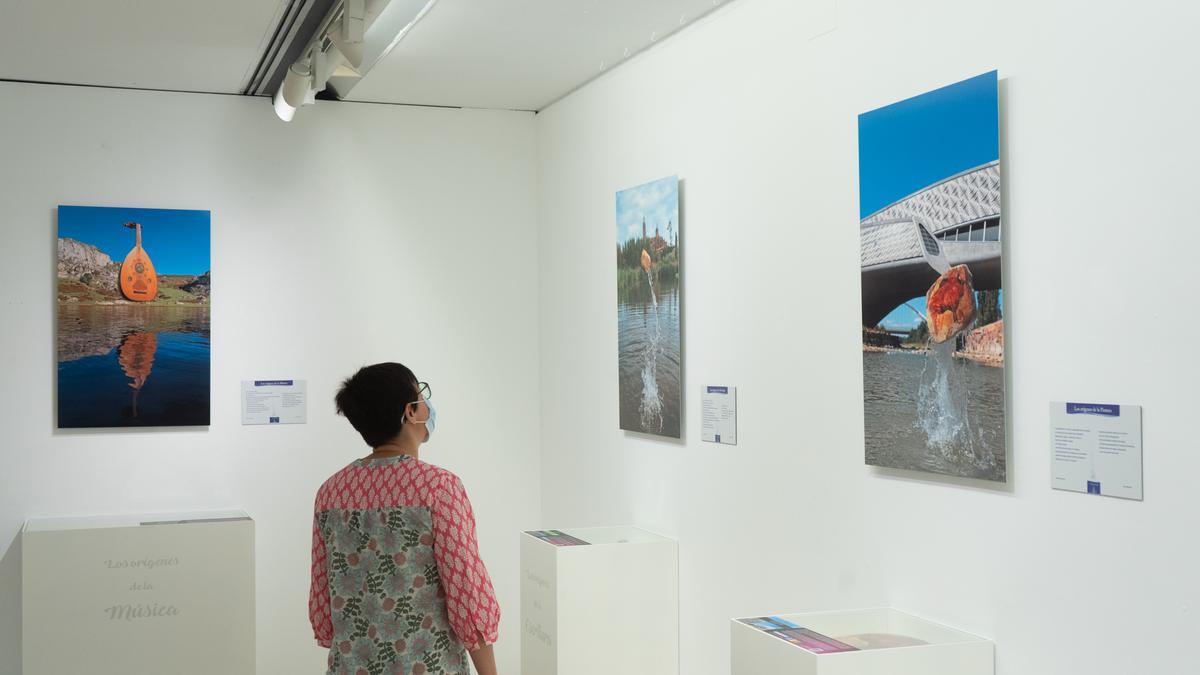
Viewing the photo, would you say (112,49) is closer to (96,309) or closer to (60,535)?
(96,309)

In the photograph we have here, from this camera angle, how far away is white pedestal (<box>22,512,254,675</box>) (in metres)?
4.48

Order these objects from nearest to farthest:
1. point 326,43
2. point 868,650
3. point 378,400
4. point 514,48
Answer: point 868,650 < point 378,400 < point 326,43 < point 514,48

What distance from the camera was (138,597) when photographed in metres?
4.59

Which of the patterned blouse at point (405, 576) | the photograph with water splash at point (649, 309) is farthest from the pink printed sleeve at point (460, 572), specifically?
the photograph with water splash at point (649, 309)

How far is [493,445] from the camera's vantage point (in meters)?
5.70

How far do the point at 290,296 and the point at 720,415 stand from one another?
8.31ft

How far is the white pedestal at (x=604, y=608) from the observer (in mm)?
4023

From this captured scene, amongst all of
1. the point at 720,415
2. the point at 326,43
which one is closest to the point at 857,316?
the point at 720,415

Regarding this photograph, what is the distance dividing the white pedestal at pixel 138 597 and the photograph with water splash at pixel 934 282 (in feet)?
10.1

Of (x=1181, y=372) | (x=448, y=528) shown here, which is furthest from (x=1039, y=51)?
(x=448, y=528)

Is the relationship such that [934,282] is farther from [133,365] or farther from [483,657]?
[133,365]

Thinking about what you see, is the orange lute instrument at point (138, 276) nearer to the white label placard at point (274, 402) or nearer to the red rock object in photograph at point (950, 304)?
the white label placard at point (274, 402)

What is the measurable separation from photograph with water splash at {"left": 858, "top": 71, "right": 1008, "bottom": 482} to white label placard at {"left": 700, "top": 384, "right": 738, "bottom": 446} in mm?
803

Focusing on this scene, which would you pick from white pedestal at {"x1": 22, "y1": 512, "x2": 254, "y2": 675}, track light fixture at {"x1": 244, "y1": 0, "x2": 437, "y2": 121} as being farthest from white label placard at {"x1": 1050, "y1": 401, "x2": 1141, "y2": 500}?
white pedestal at {"x1": 22, "y1": 512, "x2": 254, "y2": 675}
